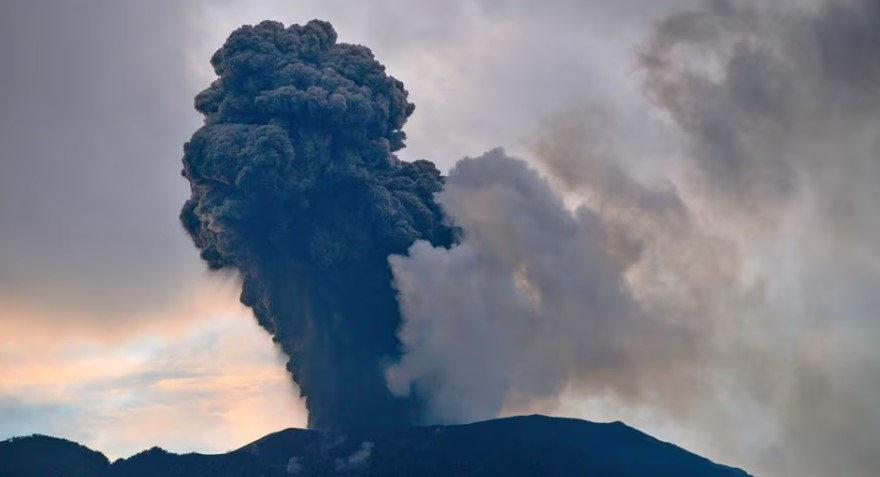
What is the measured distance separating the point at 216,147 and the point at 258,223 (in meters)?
5.73

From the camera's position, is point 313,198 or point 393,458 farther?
point 393,458

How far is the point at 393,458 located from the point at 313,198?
72.0 feet

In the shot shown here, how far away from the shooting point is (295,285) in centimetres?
5819

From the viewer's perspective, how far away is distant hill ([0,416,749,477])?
6625 cm

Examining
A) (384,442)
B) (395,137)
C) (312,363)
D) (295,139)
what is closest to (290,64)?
(295,139)

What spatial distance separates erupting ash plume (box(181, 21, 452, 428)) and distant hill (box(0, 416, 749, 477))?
4.99 meters

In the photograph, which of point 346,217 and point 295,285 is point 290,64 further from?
point 295,285

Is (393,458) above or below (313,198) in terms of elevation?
below

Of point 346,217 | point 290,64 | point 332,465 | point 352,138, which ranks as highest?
point 290,64

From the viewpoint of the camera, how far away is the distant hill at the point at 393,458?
217ft

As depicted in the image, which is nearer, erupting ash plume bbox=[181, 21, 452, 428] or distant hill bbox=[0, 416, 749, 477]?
erupting ash plume bbox=[181, 21, 452, 428]

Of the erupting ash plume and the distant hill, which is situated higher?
the erupting ash plume

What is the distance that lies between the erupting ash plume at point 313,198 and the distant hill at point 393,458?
4989 millimetres

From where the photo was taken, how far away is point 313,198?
57.6 meters
